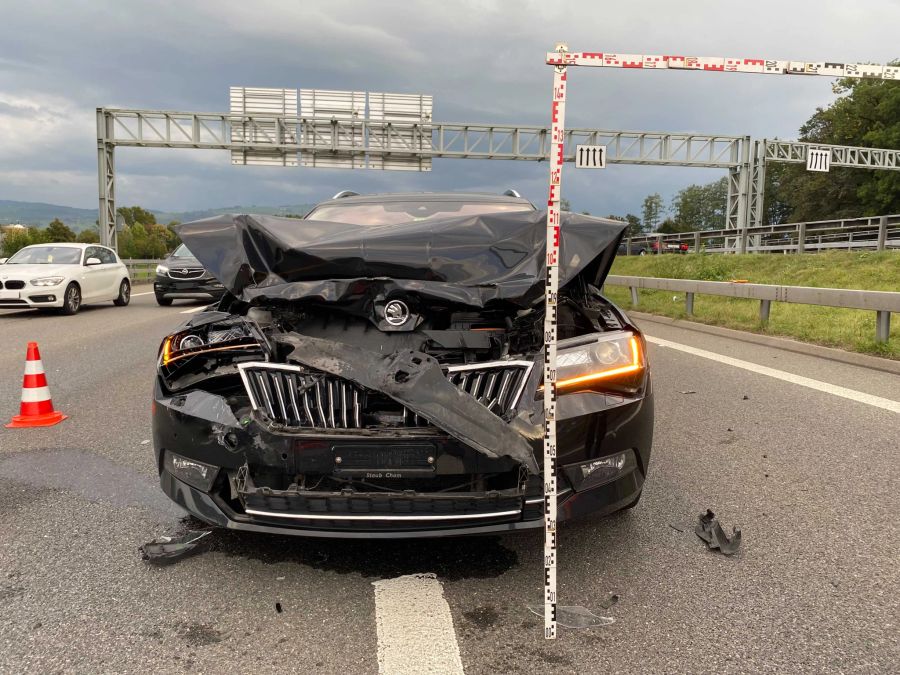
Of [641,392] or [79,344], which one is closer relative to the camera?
[641,392]

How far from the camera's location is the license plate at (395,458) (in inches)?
100

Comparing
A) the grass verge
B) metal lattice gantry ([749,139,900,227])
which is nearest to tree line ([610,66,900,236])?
metal lattice gantry ([749,139,900,227])

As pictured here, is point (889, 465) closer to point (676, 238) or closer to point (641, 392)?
point (641, 392)

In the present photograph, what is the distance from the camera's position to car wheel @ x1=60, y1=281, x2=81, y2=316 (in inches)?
581

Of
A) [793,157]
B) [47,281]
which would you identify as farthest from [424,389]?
[793,157]

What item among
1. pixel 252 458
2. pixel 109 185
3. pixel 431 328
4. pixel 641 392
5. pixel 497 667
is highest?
pixel 109 185

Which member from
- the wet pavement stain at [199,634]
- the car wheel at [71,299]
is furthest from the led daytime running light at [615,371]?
the car wheel at [71,299]

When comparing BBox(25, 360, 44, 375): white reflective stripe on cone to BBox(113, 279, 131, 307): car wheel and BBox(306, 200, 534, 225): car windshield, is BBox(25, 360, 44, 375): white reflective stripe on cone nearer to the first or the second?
BBox(306, 200, 534, 225): car windshield

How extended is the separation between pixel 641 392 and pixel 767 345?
7.73 meters

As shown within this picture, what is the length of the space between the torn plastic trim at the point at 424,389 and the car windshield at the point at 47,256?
15051 millimetres

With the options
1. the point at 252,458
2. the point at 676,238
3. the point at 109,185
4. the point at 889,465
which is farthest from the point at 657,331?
the point at 109,185

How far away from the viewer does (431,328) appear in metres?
3.11

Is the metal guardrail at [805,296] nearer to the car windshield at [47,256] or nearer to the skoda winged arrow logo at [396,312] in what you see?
the skoda winged arrow logo at [396,312]

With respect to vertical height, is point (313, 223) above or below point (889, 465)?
above
